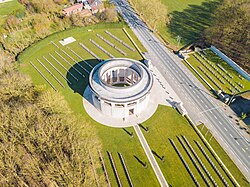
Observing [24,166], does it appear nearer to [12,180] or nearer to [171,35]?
[12,180]

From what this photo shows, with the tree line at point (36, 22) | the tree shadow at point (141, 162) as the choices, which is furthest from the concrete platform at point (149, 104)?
the tree line at point (36, 22)

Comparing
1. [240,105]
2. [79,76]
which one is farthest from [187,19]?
[79,76]

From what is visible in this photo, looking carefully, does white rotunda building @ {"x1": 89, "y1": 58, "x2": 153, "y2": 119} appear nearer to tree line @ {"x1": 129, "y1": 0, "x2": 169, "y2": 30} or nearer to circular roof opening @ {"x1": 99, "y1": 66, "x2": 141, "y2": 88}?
circular roof opening @ {"x1": 99, "y1": 66, "x2": 141, "y2": 88}

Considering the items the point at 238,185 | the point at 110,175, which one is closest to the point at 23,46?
the point at 110,175

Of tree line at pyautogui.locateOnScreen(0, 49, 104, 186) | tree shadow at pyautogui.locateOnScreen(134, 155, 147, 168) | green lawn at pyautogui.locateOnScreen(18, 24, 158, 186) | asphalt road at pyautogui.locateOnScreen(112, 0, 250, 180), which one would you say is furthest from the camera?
asphalt road at pyautogui.locateOnScreen(112, 0, 250, 180)

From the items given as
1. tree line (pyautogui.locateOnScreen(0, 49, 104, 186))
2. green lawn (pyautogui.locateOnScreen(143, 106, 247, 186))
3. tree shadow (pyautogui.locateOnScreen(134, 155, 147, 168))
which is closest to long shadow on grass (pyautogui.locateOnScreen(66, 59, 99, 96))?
tree line (pyautogui.locateOnScreen(0, 49, 104, 186))

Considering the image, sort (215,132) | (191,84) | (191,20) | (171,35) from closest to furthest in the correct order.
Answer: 1. (215,132)
2. (191,84)
3. (171,35)
4. (191,20)
